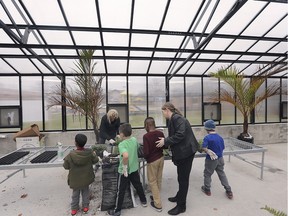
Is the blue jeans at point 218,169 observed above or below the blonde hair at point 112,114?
below

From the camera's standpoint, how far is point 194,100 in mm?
5855

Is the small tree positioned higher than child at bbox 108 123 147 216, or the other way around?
the small tree

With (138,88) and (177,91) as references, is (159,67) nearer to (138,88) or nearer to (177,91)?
(138,88)

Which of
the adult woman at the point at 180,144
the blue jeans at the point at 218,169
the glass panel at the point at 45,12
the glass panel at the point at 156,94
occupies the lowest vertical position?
the blue jeans at the point at 218,169

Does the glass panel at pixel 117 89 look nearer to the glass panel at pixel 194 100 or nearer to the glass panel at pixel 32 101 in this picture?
the glass panel at pixel 32 101

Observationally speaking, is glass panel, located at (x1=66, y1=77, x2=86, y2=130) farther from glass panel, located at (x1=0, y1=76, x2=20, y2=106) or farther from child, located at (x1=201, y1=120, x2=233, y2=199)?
child, located at (x1=201, y1=120, x2=233, y2=199)

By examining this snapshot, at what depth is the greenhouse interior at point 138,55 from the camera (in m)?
3.45

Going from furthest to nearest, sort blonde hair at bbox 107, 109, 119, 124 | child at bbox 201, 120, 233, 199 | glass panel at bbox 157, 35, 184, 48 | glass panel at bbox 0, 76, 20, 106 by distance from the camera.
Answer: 1. glass panel at bbox 0, 76, 20, 106
2. glass panel at bbox 157, 35, 184, 48
3. blonde hair at bbox 107, 109, 119, 124
4. child at bbox 201, 120, 233, 199

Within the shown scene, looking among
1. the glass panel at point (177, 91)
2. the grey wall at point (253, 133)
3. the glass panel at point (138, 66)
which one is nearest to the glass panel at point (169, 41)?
the glass panel at point (138, 66)

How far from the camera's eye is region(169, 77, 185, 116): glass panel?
571 cm

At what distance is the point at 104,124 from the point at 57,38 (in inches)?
93.8

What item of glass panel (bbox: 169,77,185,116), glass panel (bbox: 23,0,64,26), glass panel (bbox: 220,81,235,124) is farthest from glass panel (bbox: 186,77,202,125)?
glass panel (bbox: 23,0,64,26)

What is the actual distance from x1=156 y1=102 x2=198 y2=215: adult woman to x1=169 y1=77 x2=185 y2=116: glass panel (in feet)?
11.7

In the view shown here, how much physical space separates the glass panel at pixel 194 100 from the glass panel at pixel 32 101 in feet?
15.6
